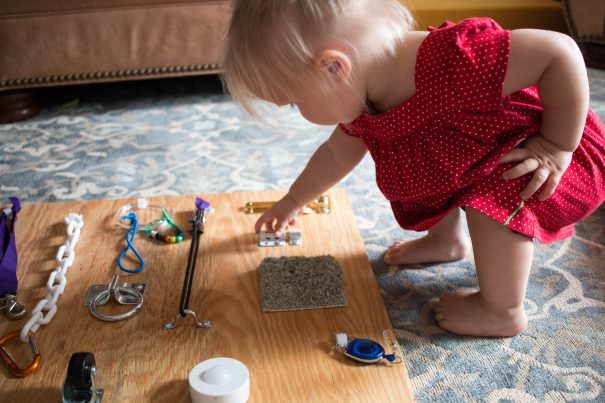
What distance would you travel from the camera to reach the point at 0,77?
1.60 meters

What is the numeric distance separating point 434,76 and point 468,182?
155 mm

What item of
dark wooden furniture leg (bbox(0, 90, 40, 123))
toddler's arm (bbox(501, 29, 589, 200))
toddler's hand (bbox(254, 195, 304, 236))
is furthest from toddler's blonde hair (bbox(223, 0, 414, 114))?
dark wooden furniture leg (bbox(0, 90, 40, 123))

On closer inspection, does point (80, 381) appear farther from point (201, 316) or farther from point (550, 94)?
point (550, 94)

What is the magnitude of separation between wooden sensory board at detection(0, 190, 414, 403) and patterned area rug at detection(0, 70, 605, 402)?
0.09 m

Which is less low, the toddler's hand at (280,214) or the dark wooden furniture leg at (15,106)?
the toddler's hand at (280,214)

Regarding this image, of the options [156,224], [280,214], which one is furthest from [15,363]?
[280,214]

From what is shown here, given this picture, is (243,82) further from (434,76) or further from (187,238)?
(187,238)

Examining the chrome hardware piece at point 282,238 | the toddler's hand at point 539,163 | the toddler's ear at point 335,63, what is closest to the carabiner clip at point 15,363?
the chrome hardware piece at point 282,238

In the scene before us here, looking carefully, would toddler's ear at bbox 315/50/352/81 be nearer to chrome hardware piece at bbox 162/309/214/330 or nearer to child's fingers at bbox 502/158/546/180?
child's fingers at bbox 502/158/546/180

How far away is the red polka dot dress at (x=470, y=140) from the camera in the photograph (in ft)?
2.37

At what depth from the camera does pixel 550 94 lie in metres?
0.72

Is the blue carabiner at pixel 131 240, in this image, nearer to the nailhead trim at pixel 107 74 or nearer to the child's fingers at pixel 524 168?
the child's fingers at pixel 524 168

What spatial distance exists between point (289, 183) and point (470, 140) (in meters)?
0.56

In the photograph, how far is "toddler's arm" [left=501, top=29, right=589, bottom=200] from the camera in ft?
2.31
